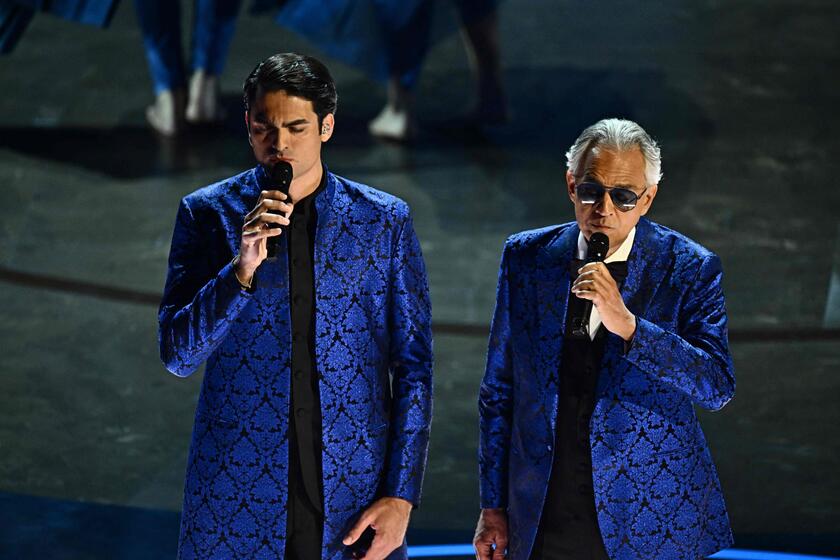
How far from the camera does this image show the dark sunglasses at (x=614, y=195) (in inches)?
90.4

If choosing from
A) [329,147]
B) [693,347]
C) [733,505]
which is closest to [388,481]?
[693,347]

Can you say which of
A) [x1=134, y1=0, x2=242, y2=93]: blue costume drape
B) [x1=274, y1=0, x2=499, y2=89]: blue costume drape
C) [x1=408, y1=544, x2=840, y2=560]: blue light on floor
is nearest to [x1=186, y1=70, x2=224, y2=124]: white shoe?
[x1=134, y1=0, x2=242, y2=93]: blue costume drape

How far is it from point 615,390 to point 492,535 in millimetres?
367

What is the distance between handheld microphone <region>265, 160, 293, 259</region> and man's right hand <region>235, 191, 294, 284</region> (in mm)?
10

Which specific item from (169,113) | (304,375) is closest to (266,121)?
(304,375)

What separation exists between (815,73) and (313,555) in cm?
793

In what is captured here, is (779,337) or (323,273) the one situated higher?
(323,273)

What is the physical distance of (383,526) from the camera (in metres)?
2.38

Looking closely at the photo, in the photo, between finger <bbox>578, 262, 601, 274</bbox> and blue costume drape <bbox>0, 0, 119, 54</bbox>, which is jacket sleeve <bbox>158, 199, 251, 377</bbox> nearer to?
finger <bbox>578, 262, 601, 274</bbox>

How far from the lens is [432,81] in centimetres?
961

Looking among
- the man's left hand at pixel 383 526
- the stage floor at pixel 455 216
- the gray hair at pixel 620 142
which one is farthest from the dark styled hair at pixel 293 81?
the stage floor at pixel 455 216

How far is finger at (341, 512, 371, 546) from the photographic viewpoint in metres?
2.36

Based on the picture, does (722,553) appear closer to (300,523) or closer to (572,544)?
(572,544)

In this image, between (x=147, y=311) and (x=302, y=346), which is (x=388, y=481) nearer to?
(x=302, y=346)
